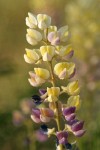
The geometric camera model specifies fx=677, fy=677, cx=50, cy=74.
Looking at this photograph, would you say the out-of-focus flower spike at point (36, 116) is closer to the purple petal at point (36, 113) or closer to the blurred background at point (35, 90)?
the purple petal at point (36, 113)

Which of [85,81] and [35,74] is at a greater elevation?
[85,81]

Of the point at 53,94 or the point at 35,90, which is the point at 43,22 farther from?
the point at 35,90

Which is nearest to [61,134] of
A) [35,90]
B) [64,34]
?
[64,34]

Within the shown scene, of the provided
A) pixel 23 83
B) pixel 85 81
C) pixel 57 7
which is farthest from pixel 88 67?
pixel 57 7

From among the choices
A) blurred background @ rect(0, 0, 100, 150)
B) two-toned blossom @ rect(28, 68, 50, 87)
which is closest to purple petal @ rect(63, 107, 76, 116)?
two-toned blossom @ rect(28, 68, 50, 87)

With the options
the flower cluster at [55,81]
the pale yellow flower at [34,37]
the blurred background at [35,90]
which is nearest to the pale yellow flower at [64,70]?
the flower cluster at [55,81]

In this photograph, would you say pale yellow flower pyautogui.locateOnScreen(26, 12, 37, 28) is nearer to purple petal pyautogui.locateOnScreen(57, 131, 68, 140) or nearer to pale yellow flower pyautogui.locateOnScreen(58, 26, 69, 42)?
pale yellow flower pyautogui.locateOnScreen(58, 26, 69, 42)

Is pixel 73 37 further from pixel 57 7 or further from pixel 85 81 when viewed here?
pixel 57 7
